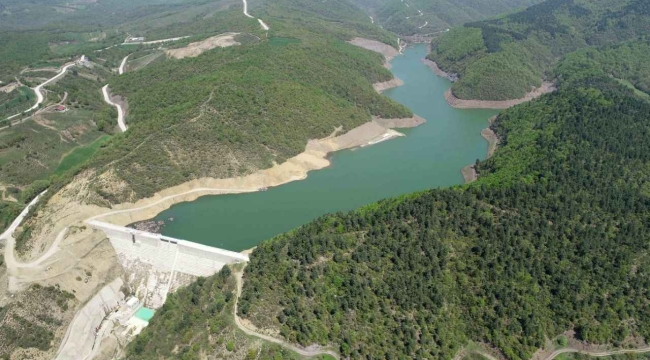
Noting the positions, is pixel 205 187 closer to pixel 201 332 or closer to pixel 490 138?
pixel 201 332

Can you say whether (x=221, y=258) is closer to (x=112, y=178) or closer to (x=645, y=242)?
(x=112, y=178)

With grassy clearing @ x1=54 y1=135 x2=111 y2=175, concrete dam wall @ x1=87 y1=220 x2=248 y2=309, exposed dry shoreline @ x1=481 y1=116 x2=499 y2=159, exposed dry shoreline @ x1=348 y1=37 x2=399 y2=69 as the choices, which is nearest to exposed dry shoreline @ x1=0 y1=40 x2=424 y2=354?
concrete dam wall @ x1=87 y1=220 x2=248 y2=309

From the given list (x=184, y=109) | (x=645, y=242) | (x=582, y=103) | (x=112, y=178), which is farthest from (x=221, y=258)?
(x=582, y=103)

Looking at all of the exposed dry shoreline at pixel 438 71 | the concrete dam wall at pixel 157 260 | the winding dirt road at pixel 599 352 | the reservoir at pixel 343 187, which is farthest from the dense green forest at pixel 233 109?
the winding dirt road at pixel 599 352

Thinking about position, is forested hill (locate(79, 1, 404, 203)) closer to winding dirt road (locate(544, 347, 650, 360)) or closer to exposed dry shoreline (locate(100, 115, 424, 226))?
exposed dry shoreline (locate(100, 115, 424, 226))

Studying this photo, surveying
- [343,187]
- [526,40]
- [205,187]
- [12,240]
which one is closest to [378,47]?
[526,40]

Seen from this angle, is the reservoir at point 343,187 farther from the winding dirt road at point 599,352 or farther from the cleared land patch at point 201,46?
the cleared land patch at point 201,46
